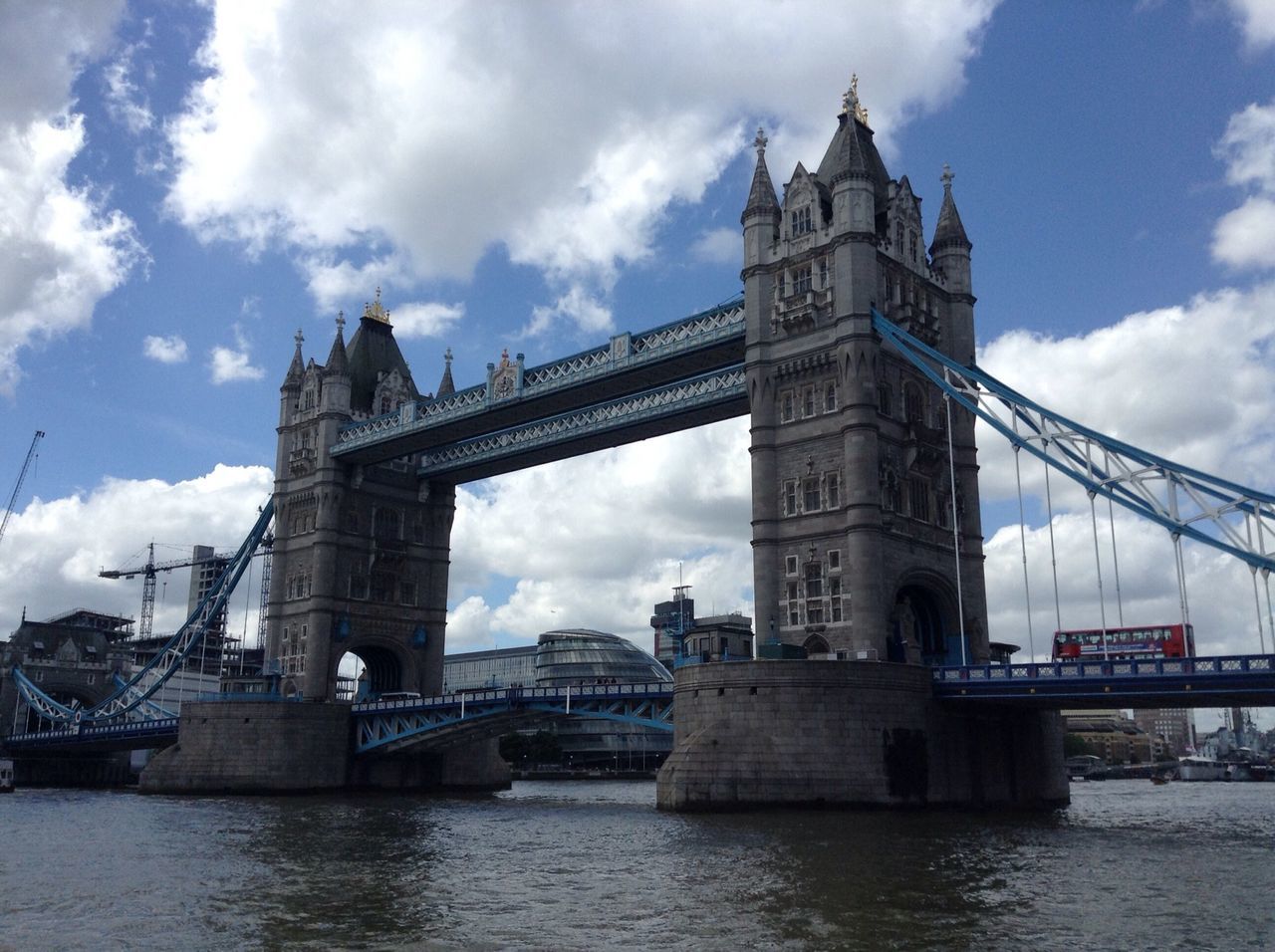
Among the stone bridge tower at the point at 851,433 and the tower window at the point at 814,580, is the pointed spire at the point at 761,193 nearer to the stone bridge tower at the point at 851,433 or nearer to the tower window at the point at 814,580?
the stone bridge tower at the point at 851,433

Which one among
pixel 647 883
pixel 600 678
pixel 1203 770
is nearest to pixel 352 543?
pixel 647 883

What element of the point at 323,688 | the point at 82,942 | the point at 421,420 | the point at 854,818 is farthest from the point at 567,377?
the point at 82,942

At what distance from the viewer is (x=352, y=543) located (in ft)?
310

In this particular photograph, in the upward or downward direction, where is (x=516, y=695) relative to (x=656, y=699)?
upward

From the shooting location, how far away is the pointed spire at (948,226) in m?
73.5

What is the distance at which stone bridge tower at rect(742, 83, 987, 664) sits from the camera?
6222 cm

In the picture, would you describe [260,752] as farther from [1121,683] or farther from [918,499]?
[1121,683]

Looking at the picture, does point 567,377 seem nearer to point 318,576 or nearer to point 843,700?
point 318,576

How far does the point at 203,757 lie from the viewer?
8406cm

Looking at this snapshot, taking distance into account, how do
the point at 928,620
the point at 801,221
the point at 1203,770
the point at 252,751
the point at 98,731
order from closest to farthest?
the point at 801,221 → the point at 928,620 → the point at 252,751 → the point at 98,731 → the point at 1203,770

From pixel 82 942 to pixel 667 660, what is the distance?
177182mm

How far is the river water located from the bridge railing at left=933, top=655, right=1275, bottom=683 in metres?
6.50

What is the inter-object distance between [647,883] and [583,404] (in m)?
54.6

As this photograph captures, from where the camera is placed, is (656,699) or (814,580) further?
(656,699)
